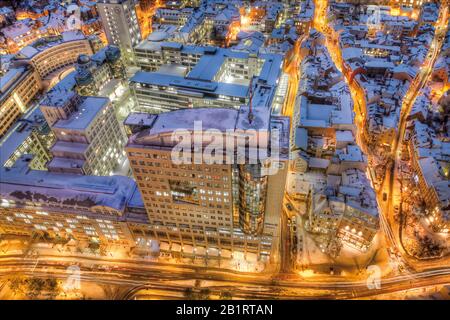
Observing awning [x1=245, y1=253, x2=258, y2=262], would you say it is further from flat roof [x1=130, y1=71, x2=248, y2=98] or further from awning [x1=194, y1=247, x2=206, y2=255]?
flat roof [x1=130, y1=71, x2=248, y2=98]

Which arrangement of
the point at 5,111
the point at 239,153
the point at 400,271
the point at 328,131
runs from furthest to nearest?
1. the point at 5,111
2. the point at 328,131
3. the point at 400,271
4. the point at 239,153

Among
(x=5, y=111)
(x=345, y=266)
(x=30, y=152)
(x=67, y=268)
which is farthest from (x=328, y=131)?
(x=5, y=111)

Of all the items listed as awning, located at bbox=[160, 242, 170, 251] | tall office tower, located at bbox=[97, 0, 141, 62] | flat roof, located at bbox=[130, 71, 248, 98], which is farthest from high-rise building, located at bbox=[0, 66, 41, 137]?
awning, located at bbox=[160, 242, 170, 251]

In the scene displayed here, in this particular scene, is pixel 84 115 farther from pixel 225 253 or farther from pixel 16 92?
pixel 225 253
